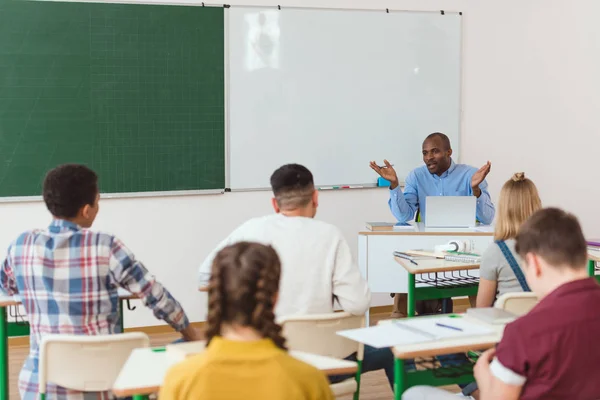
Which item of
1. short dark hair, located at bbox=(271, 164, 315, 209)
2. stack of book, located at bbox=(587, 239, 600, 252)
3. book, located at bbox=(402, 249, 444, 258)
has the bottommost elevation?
book, located at bbox=(402, 249, 444, 258)

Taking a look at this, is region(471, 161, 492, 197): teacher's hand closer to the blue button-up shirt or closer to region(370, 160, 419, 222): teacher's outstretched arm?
the blue button-up shirt

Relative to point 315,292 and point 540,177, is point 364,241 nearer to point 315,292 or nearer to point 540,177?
point 315,292

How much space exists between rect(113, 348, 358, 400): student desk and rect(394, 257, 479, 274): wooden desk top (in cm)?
172

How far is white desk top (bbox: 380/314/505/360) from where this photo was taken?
2.44 meters

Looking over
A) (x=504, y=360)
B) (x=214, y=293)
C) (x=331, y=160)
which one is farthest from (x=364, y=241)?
(x=214, y=293)

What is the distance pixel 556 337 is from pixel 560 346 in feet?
0.09

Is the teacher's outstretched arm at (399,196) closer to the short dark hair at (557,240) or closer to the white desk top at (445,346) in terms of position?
the white desk top at (445,346)

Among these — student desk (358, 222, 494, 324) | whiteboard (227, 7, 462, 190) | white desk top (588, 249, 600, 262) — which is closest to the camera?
white desk top (588, 249, 600, 262)

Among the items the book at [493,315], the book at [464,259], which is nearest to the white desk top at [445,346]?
the book at [493,315]

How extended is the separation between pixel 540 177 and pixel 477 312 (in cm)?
417

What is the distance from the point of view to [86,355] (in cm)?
252

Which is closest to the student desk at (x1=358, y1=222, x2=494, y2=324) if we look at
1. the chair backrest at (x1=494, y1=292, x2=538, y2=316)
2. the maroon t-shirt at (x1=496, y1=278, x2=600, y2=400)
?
the chair backrest at (x1=494, y1=292, x2=538, y2=316)

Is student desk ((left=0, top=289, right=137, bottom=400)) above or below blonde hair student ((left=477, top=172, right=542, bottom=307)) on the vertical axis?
below

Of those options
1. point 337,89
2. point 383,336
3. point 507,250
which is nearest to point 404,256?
point 507,250
